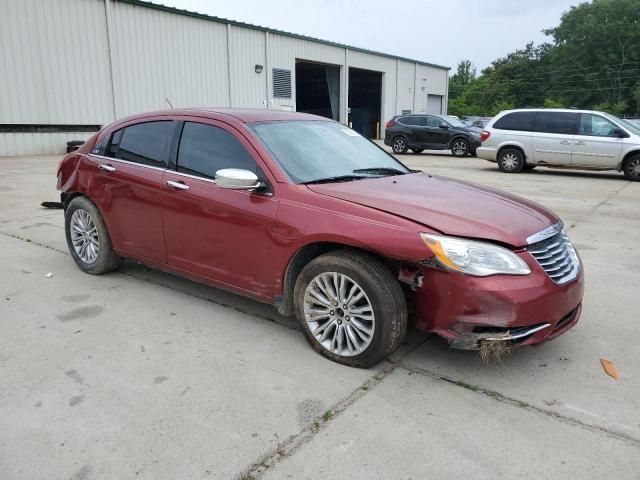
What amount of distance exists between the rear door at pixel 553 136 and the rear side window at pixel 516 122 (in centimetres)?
16

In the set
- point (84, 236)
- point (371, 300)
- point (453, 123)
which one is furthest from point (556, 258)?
point (453, 123)

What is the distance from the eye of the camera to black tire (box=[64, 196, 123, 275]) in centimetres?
492

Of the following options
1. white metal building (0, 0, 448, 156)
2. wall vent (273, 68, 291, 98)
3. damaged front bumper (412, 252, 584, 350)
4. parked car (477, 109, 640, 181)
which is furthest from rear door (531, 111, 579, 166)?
wall vent (273, 68, 291, 98)

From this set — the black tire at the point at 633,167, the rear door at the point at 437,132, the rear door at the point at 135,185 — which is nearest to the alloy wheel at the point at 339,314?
the rear door at the point at 135,185

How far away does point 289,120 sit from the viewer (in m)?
4.29

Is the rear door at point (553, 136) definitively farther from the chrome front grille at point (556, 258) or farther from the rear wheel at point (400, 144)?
the chrome front grille at point (556, 258)

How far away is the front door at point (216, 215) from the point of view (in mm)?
3656

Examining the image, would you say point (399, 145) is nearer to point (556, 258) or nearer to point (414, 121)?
point (414, 121)

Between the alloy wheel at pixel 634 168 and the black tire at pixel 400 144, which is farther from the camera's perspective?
the black tire at pixel 400 144

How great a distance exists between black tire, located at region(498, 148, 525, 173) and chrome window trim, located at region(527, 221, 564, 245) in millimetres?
11440

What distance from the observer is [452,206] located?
3357 millimetres

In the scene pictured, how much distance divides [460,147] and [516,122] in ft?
19.0

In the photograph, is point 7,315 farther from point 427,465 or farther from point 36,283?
point 427,465

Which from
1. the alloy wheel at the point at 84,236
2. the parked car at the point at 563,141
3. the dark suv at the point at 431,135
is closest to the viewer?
the alloy wheel at the point at 84,236
